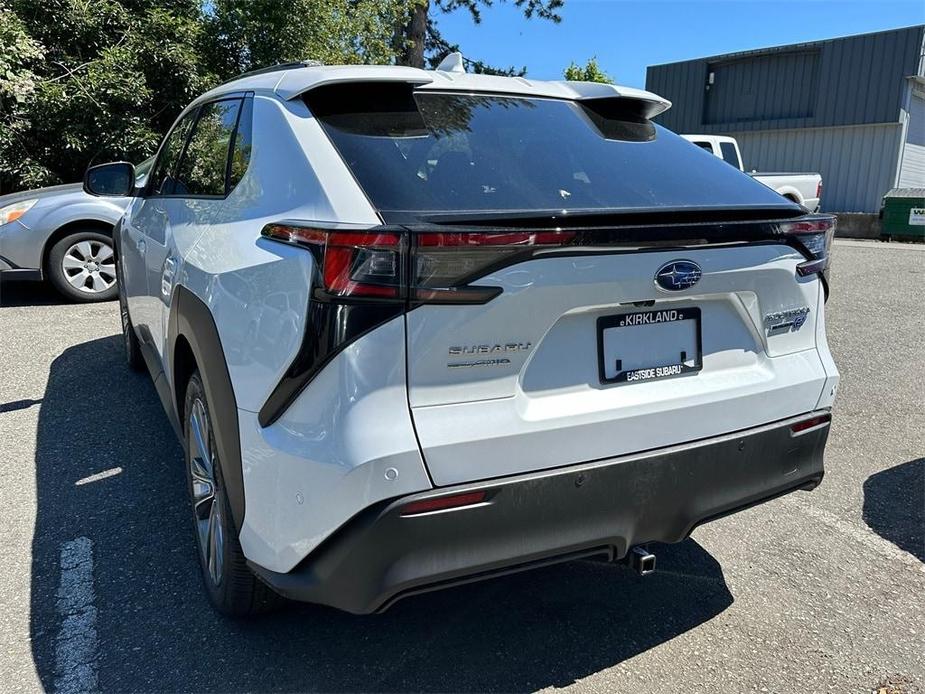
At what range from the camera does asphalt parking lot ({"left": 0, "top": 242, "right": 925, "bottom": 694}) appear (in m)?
2.34

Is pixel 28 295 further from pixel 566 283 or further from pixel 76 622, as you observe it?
pixel 566 283

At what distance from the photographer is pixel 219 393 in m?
2.21

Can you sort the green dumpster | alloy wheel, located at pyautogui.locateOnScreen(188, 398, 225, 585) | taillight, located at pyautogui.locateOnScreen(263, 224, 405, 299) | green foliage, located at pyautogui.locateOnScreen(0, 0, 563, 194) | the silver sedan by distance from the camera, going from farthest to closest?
the green dumpster, green foliage, located at pyautogui.locateOnScreen(0, 0, 563, 194), the silver sedan, alloy wheel, located at pyautogui.locateOnScreen(188, 398, 225, 585), taillight, located at pyautogui.locateOnScreen(263, 224, 405, 299)

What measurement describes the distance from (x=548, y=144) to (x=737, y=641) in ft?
6.00

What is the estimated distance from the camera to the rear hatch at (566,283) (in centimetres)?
182

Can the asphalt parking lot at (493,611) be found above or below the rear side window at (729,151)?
below

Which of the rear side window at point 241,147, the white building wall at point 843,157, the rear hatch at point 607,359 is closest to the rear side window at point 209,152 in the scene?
the rear side window at point 241,147

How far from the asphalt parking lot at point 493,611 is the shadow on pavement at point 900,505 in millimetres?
12

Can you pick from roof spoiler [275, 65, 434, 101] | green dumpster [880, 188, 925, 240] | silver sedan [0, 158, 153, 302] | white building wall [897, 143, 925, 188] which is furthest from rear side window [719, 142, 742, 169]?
roof spoiler [275, 65, 434, 101]

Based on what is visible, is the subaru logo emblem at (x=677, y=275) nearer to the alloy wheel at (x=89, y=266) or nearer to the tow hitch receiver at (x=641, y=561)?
the tow hitch receiver at (x=641, y=561)

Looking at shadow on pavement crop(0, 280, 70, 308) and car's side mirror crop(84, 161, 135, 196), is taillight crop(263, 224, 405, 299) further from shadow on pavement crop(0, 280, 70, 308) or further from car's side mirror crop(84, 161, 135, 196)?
shadow on pavement crop(0, 280, 70, 308)

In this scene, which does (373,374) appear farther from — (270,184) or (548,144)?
(548,144)

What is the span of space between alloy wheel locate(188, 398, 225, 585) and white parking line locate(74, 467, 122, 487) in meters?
1.13

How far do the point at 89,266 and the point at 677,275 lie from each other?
282 inches
